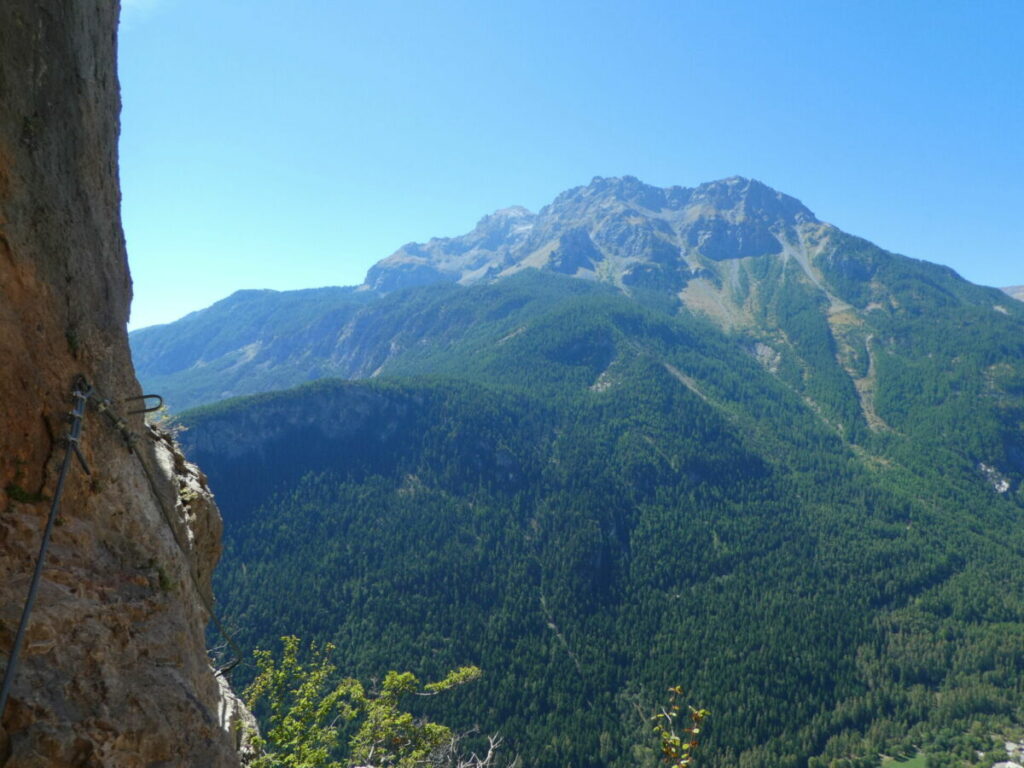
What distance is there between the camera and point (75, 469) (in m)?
8.85

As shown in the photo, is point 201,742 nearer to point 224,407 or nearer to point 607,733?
point 607,733

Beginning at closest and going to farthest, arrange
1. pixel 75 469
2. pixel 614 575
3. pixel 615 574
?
pixel 75 469, pixel 614 575, pixel 615 574

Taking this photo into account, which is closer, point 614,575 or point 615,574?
point 614,575

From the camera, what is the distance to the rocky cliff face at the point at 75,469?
7.33 meters

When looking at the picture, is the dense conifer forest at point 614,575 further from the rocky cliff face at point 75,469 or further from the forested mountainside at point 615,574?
the rocky cliff face at point 75,469

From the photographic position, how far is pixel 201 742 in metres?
9.23

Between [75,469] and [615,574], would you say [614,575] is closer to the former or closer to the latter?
[615,574]

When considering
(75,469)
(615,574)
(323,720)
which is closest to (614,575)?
(615,574)

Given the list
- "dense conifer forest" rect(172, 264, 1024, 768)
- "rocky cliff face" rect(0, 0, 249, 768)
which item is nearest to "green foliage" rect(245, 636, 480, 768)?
"rocky cliff face" rect(0, 0, 249, 768)

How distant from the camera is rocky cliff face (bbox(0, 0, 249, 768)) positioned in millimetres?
7328

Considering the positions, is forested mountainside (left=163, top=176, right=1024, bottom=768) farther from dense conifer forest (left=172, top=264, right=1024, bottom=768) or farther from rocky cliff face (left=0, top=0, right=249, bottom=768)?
rocky cliff face (left=0, top=0, right=249, bottom=768)

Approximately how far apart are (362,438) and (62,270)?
178m

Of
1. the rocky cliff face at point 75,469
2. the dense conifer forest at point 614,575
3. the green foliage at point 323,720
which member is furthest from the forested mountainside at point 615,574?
the rocky cliff face at point 75,469

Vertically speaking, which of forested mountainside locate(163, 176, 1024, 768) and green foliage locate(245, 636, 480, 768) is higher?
green foliage locate(245, 636, 480, 768)
